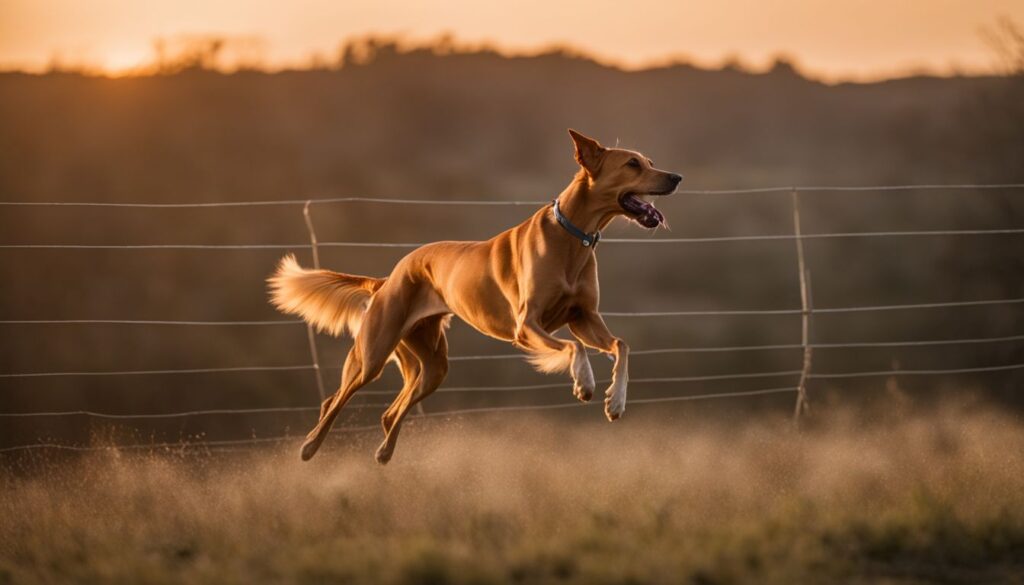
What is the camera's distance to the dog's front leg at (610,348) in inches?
233

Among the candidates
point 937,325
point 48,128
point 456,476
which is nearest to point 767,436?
point 456,476

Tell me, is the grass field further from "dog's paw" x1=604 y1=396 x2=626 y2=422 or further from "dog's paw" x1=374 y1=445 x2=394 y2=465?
"dog's paw" x1=604 y1=396 x2=626 y2=422

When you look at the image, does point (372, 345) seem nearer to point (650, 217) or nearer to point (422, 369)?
point (422, 369)

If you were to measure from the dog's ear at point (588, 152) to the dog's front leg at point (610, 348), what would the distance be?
2.08ft

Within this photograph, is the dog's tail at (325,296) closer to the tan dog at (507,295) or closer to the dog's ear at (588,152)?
the tan dog at (507,295)

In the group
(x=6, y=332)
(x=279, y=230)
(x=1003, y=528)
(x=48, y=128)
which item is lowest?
(x=1003, y=528)

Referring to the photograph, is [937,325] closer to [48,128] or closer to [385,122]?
[385,122]

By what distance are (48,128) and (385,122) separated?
5.55m

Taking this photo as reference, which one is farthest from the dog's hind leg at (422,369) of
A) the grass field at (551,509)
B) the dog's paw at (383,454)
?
the grass field at (551,509)

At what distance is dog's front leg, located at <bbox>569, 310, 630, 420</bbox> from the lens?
5.92m

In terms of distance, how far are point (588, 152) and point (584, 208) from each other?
0.24 meters

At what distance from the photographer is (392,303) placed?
677 centimetres

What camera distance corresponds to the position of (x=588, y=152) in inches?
243

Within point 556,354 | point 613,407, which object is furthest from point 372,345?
point 613,407
